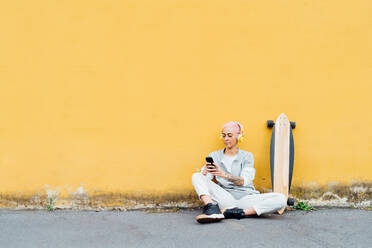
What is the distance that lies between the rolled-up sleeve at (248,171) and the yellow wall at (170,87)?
287 millimetres

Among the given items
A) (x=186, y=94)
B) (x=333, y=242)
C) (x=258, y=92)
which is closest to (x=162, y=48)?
(x=186, y=94)

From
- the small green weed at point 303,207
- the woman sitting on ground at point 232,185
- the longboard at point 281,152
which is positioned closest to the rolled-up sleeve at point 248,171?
the woman sitting on ground at point 232,185

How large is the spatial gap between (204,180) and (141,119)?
0.94 metres

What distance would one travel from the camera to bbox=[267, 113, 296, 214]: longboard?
402 centimetres

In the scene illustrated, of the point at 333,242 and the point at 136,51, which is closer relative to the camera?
the point at 333,242

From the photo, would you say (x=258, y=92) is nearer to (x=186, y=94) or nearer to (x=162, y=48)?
(x=186, y=94)

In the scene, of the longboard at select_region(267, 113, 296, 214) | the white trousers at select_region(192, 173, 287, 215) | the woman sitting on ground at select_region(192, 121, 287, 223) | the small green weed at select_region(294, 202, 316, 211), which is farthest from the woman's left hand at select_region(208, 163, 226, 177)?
the small green weed at select_region(294, 202, 316, 211)

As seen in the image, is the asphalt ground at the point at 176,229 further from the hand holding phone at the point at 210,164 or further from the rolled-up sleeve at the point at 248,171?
the hand holding phone at the point at 210,164

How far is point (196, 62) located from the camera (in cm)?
416

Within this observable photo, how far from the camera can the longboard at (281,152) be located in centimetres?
402

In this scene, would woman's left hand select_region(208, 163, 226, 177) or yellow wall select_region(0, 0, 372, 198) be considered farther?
yellow wall select_region(0, 0, 372, 198)

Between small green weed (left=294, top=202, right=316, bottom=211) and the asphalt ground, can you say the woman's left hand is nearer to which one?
Answer: the asphalt ground

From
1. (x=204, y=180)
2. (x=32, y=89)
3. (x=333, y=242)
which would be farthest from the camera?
(x=32, y=89)

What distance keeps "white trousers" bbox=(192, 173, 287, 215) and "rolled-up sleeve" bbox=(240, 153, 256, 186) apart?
17 centimetres
